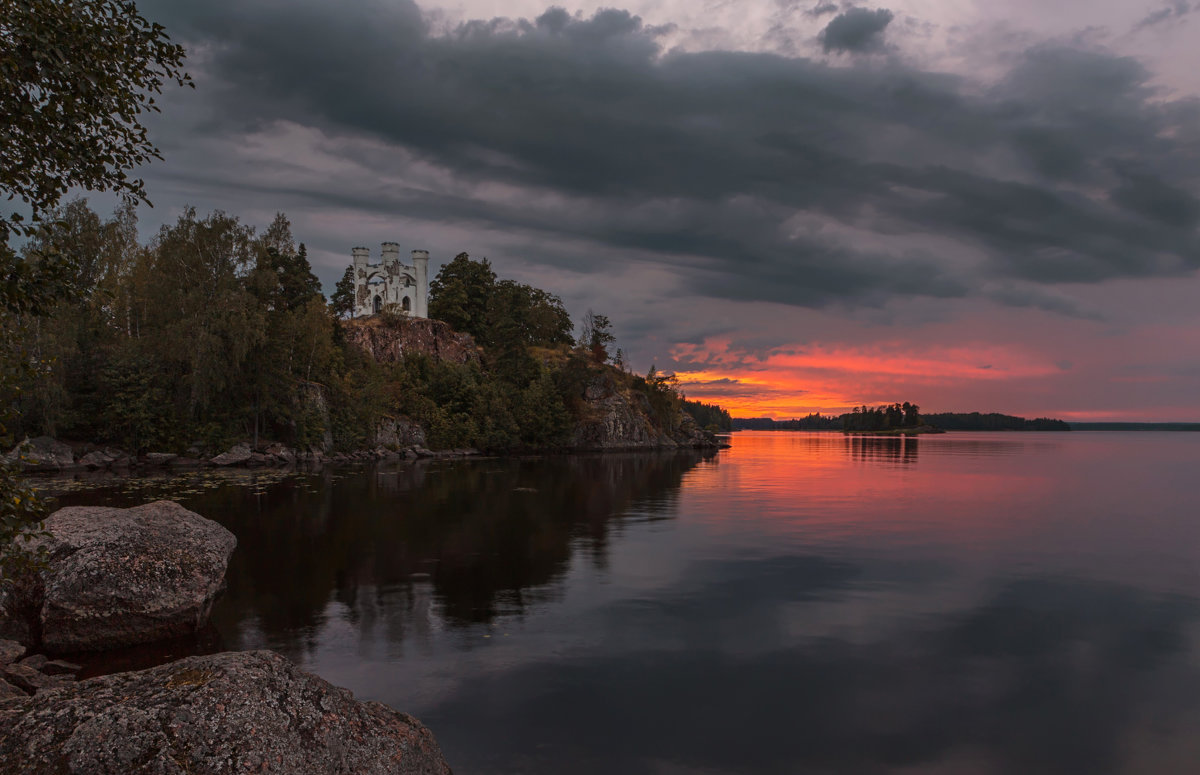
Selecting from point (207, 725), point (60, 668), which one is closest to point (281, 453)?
point (60, 668)

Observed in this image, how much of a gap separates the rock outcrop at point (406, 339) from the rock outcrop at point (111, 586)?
9583 centimetres

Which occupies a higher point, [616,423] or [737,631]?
[616,423]

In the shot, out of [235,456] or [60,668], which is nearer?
[60,668]

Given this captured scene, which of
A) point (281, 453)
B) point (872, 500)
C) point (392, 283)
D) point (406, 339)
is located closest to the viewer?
point (872, 500)

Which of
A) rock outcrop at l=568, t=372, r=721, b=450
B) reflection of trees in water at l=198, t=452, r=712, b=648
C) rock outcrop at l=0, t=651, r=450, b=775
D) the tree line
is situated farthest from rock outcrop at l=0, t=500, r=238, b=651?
rock outcrop at l=568, t=372, r=721, b=450

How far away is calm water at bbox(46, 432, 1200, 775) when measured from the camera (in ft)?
43.2

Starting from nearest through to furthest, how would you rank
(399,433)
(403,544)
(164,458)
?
1. (403,544)
2. (164,458)
3. (399,433)

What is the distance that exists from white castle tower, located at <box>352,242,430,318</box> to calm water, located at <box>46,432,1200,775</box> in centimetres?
9772

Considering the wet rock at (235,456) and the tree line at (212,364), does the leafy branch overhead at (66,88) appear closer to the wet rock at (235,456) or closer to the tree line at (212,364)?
the tree line at (212,364)

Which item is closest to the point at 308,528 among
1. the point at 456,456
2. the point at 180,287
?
the point at 180,287

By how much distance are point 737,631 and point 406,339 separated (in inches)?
4353

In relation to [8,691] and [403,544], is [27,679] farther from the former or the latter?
[403,544]

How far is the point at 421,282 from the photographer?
136375mm

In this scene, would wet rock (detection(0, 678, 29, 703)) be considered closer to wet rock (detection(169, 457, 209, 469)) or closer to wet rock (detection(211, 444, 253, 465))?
wet rock (detection(169, 457, 209, 469))
